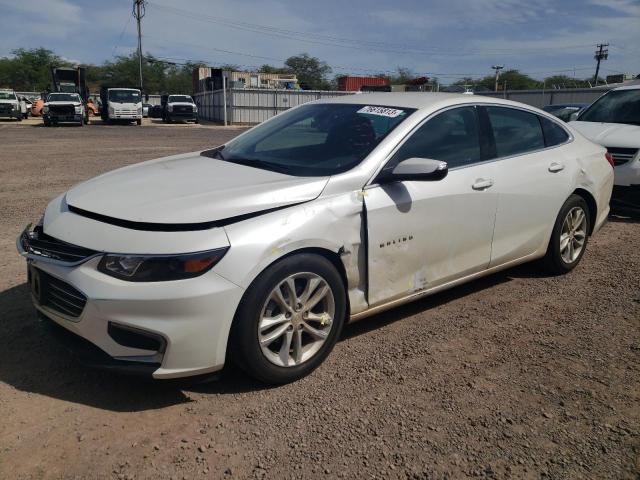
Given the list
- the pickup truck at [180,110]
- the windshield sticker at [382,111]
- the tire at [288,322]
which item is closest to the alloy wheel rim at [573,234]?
the windshield sticker at [382,111]

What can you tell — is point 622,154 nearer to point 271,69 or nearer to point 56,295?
point 56,295

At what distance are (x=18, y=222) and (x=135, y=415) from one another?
15.9ft

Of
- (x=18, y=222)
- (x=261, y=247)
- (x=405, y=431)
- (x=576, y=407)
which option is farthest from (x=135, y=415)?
(x=18, y=222)

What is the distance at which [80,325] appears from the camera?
9.14ft

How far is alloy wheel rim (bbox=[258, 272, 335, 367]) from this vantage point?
9.83 feet

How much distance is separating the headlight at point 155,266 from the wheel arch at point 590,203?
3685 mm

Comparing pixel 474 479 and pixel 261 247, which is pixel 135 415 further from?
pixel 474 479

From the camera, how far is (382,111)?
394cm

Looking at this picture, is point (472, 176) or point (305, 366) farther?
point (472, 176)

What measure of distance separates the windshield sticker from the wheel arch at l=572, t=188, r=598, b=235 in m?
2.10

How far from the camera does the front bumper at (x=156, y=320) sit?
266cm

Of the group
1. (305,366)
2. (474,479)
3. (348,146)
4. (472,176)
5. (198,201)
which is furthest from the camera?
(472,176)

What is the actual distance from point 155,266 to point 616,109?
804cm

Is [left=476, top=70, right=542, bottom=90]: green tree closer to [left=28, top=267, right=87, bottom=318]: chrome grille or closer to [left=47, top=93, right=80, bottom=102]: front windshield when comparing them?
[left=47, top=93, right=80, bottom=102]: front windshield
